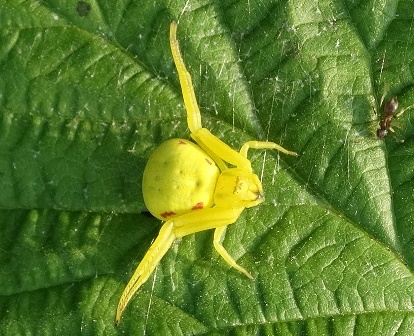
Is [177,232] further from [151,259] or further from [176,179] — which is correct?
[176,179]

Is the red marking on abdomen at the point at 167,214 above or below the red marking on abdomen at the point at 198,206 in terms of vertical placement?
below

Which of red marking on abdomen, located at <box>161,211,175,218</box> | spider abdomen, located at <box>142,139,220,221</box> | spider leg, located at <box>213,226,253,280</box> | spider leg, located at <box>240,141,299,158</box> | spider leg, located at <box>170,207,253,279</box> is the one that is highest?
spider leg, located at <box>240,141,299,158</box>

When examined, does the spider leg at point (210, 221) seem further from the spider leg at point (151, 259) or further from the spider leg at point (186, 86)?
the spider leg at point (186, 86)

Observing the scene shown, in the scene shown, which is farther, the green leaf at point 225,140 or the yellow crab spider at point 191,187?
the green leaf at point 225,140

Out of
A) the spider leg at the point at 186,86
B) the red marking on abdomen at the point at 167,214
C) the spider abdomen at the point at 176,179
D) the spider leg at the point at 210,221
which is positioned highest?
the spider leg at the point at 186,86

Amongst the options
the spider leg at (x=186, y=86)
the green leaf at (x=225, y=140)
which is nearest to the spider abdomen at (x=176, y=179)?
the spider leg at (x=186, y=86)

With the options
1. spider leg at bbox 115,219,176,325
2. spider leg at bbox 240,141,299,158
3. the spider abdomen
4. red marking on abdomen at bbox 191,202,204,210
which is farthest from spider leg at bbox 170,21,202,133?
spider leg at bbox 115,219,176,325

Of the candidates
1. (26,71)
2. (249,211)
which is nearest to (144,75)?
(26,71)

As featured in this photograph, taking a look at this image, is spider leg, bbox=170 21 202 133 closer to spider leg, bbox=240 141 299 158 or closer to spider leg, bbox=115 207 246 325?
spider leg, bbox=240 141 299 158
